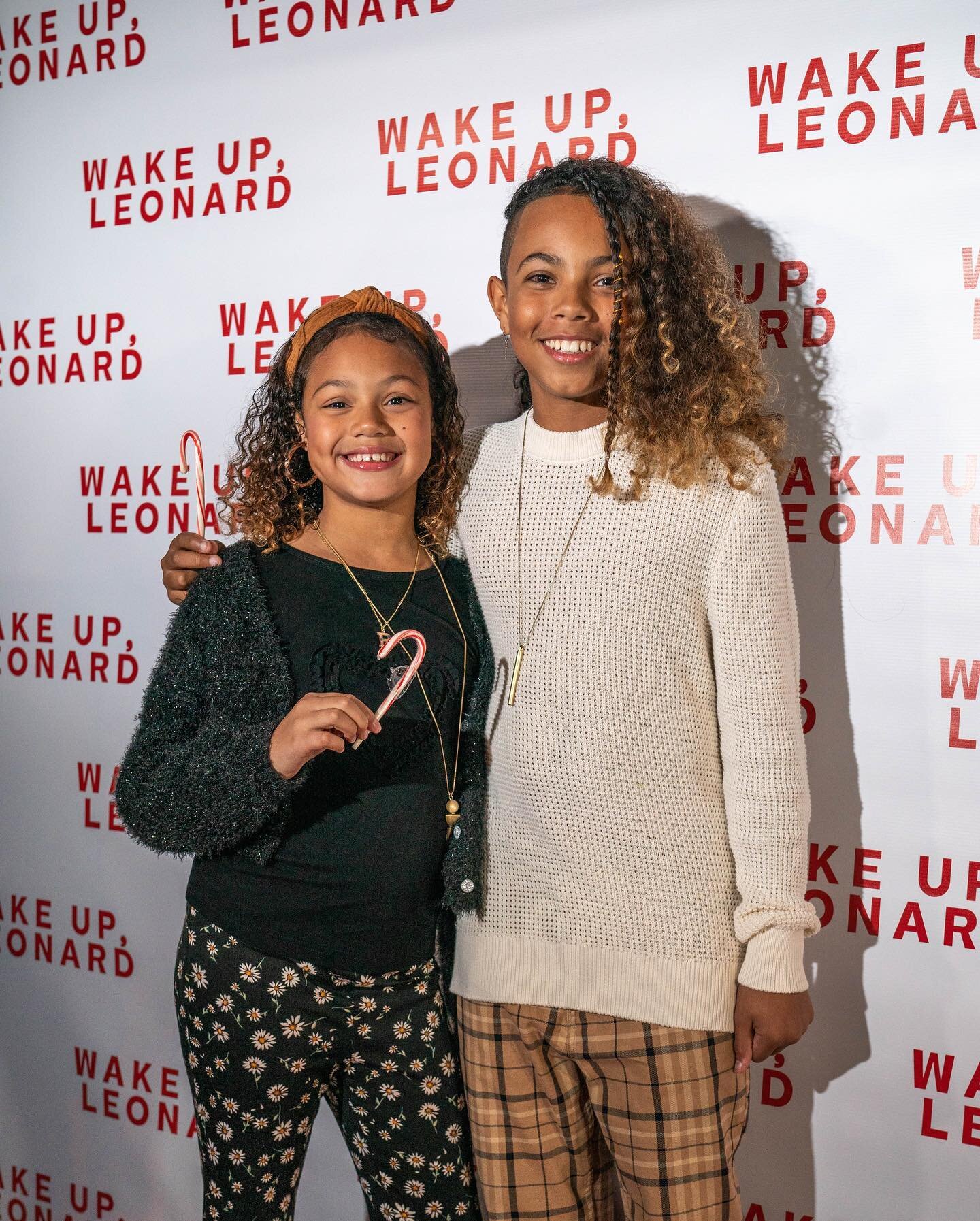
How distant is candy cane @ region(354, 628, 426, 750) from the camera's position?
131 cm

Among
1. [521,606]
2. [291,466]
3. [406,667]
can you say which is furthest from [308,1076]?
[291,466]

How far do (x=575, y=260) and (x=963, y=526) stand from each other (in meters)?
0.74

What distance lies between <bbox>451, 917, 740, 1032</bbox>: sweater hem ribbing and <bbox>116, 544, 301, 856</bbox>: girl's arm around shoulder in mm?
380

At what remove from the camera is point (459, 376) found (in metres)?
1.97

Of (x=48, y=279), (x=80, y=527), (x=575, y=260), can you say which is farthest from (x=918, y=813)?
(x=48, y=279)

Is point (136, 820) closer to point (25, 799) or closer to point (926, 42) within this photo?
point (25, 799)

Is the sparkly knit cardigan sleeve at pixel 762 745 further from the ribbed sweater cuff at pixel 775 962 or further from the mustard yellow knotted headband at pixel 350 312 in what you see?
the mustard yellow knotted headband at pixel 350 312

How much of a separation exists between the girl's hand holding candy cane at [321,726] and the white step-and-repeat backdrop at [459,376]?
832 millimetres

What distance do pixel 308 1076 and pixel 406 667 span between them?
0.57 m

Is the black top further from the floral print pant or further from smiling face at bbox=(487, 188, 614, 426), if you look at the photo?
smiling face at bbox=(487, 188, 614, 426)

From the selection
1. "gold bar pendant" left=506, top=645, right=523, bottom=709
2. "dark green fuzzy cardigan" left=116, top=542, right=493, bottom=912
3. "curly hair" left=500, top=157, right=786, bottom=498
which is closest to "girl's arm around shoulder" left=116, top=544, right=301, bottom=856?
"dark green fuzzy cardigan" left=116, top=542, right=493, bottom=912

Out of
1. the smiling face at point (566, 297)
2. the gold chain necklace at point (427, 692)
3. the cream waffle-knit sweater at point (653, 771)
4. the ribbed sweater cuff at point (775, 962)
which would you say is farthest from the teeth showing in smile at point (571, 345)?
the ribbed sweater cuff at point (775, 962)

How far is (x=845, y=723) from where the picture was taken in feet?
5.76

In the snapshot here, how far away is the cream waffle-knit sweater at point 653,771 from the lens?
1.41 metres
